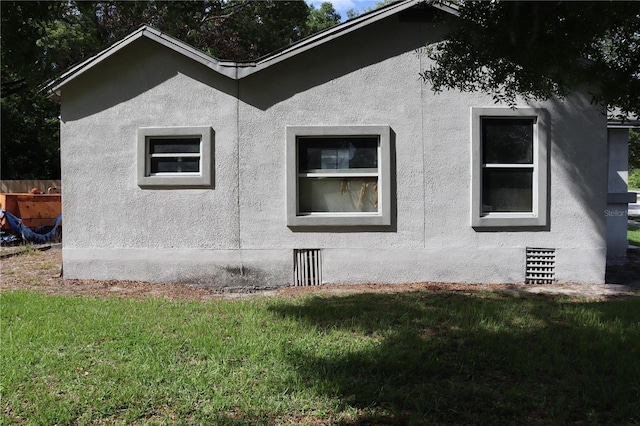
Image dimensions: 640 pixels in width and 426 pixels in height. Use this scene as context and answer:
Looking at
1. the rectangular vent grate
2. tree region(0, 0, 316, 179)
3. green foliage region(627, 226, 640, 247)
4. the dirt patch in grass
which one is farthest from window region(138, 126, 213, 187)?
green foliage region(627, 226, 640, 247)

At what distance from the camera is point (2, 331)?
5719mm

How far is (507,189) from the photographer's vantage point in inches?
341

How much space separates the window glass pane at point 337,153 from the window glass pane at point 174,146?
1737mm

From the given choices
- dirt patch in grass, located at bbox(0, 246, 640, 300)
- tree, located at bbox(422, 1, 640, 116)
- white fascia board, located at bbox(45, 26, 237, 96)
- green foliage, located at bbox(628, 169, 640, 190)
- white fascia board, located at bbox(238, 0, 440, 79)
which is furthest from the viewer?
green foliage, located at bbox(628, 169, 640, 190)

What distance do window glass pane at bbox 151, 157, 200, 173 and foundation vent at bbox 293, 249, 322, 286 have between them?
85.5 inches

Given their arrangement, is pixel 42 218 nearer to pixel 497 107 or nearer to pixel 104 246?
pixel 104 246

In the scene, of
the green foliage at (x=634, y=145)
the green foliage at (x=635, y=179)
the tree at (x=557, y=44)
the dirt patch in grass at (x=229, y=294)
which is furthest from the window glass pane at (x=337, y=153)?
the green foliage at (x=635, y=179)

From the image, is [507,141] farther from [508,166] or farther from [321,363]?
[321,363]

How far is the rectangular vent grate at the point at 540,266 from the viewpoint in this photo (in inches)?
340

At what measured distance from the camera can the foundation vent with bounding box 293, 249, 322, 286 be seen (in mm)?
8734

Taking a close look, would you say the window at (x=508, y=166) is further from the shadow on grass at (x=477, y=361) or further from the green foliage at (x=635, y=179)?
the green foliage at (x=635, y=179)

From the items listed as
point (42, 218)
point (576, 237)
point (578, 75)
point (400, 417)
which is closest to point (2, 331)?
point (400, 417)

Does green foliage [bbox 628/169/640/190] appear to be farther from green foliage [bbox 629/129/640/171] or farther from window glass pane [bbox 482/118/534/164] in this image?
window glass pane [bbox 482/118/534/164]

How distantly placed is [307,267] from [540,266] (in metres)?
3.79
